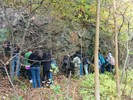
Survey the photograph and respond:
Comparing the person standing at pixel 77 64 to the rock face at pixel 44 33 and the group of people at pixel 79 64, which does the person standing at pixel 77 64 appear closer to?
the group of people at pixel 79 64

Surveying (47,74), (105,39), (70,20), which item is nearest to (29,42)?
(47,74)

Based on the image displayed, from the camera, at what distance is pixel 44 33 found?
13578 mm

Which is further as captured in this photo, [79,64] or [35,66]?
[79,64]

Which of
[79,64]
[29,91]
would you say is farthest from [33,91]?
[79,64]

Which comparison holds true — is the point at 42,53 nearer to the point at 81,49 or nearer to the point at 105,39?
the point at 81,49

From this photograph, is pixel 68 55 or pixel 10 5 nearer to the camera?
pixel 10 5

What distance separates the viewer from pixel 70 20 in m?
16.1

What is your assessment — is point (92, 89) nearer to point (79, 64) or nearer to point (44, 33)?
point (79, 64)

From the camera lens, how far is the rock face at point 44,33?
11703 millimetres

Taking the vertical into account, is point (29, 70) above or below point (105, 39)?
below

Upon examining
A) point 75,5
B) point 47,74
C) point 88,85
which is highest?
point 75,5

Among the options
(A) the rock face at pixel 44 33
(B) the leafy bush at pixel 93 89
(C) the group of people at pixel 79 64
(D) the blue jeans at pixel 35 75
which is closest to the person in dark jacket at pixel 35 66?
(D) the blue jeans at pixel 35 75

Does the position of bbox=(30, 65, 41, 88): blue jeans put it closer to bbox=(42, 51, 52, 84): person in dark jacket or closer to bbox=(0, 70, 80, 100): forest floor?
bbox=(0, 70, 80, 100): forest floor

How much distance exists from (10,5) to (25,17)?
0.95 meters
